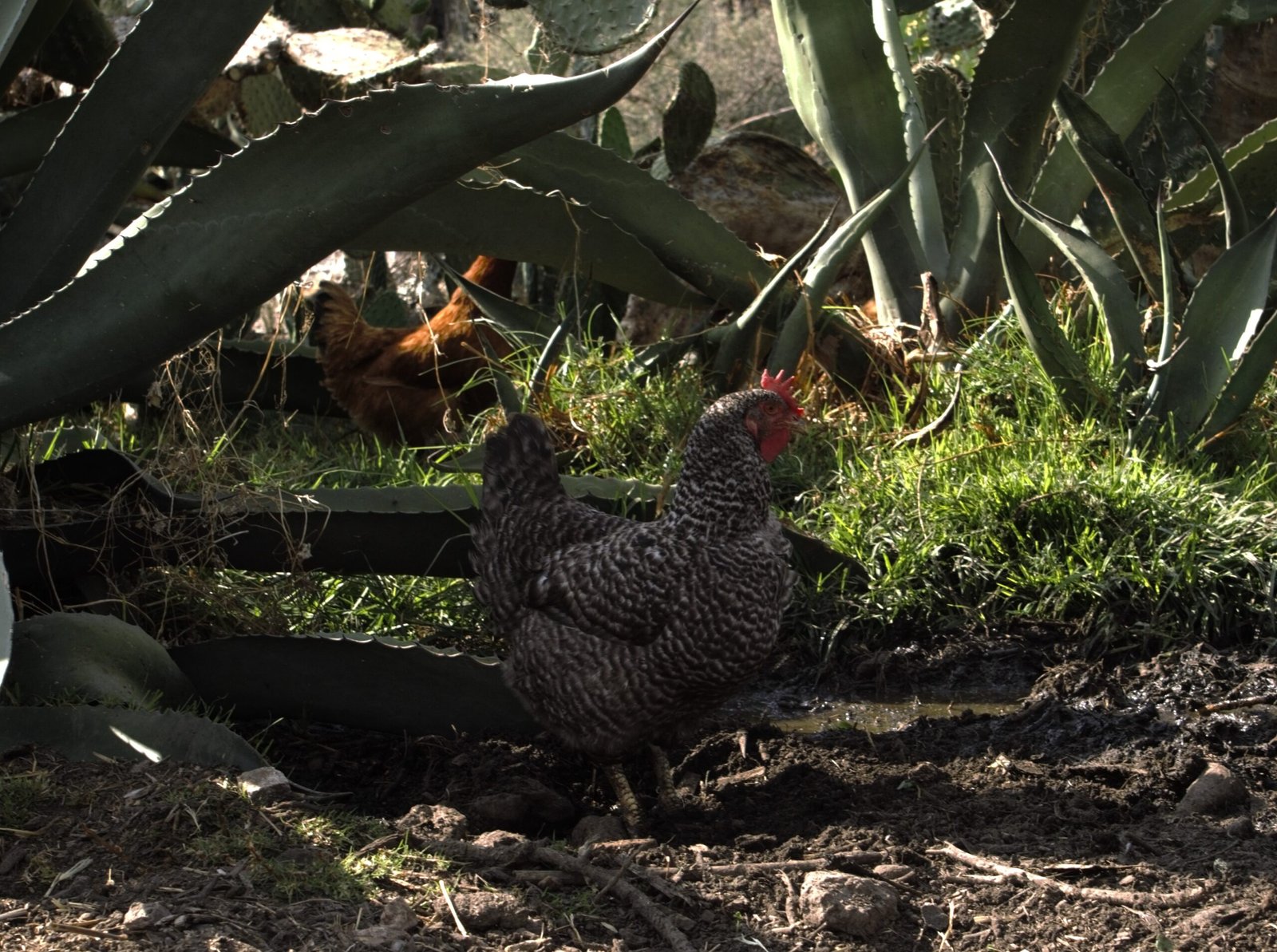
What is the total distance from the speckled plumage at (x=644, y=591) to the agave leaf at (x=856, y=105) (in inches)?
78.0

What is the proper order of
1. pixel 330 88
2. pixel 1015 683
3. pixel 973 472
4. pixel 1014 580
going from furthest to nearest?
1. pixel 330 88
2. pixel 973 472
3. pixel 1014 580
4. pixel 1015 683

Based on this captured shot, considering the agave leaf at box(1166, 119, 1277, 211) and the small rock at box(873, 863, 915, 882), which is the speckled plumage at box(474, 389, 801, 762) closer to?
the small rock at box(873, 863, 915, 882)

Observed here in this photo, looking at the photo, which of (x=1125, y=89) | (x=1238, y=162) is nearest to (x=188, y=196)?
(x=1125, y=89)

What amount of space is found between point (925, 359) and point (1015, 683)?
150 centimetres

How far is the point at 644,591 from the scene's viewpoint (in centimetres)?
322

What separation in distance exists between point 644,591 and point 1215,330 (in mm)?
2523

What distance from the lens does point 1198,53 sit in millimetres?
6059

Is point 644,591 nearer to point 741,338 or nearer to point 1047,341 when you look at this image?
point 741,338

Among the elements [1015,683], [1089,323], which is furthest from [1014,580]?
[1089,323]

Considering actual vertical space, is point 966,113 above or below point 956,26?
below

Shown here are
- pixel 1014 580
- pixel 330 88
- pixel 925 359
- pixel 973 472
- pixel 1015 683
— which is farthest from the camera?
pixel 330 88

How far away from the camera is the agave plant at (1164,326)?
4.45 meters

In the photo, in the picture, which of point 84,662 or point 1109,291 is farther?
point 1109,291

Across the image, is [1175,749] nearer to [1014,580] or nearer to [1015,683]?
[1015,683]
